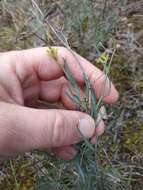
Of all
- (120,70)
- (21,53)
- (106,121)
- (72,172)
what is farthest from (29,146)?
(120,70)

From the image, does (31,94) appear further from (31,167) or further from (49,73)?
(31,167)

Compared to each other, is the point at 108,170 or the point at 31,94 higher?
the point at 31,94

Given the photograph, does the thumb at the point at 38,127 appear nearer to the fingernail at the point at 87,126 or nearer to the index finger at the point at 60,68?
the fingernail at the point at 87,126

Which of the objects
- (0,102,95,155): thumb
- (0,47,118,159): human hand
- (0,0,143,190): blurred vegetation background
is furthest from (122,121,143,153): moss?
(0,102,95,155): thumb

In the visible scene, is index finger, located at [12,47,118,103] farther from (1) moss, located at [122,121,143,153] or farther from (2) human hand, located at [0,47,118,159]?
(1) moss, located at [122,121,143,153]

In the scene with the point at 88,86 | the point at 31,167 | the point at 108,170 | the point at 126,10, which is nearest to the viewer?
the point at 88,86

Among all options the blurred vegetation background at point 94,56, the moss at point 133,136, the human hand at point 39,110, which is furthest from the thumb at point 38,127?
the moss at point 133,136
